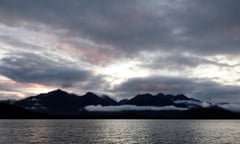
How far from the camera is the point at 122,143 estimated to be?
10744 cm

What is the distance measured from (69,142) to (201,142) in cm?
4903

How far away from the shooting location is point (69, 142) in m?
110

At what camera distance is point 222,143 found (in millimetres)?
112500

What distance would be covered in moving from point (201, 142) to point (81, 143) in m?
44.8

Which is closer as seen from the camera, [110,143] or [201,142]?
[110,143]

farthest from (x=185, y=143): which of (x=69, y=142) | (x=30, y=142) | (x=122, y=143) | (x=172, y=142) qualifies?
(x=30, y=142)

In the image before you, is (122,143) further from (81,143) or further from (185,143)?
(185,143)

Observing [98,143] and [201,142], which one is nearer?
[98,143]

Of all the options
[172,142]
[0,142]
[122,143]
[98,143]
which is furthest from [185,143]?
[0,142]

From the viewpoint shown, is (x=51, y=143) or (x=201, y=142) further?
(x=201, y=142)

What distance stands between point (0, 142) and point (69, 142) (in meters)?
23.8

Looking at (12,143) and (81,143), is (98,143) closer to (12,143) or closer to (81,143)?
(81,143)

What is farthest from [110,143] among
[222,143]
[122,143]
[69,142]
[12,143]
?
[222,143]

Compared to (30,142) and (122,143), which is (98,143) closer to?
(122,143)
